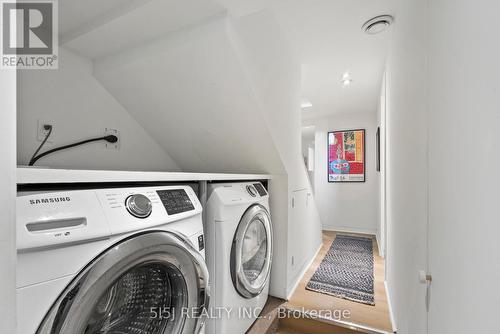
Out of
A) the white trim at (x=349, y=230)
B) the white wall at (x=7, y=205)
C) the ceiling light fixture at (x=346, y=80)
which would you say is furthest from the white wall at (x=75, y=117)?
the white trim at (x=349, y=230)

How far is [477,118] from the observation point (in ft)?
1.39

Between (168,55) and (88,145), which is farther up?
Result: (168,55)

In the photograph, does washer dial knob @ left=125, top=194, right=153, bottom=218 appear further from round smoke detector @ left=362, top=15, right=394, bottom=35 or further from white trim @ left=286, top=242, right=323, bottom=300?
round smoke detector @ left=362, top=15, right=394, bottom=35

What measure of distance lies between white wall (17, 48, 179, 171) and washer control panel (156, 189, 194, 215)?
3.50 ft

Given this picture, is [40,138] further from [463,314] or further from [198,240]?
[463,314]

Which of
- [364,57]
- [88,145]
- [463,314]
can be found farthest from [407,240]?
[88,145]

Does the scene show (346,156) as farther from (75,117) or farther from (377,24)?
(75,117)

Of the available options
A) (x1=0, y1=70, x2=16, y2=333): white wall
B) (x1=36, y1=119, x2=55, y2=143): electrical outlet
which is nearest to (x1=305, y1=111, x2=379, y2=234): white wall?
(x1=36, y1=119, x2=55, y2=143): electrical outlet

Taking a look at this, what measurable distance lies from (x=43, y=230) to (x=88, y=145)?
52.2 inches

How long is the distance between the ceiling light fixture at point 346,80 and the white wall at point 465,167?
6.44 ft

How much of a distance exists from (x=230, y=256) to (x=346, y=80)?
97.3 inches

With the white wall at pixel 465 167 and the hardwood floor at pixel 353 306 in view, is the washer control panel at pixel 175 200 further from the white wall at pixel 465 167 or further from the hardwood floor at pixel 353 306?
the hardwood floor at pixel 353 306

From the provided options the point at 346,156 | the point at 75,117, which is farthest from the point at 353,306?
the point at 346,156

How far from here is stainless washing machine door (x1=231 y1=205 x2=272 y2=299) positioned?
4.13 ft
